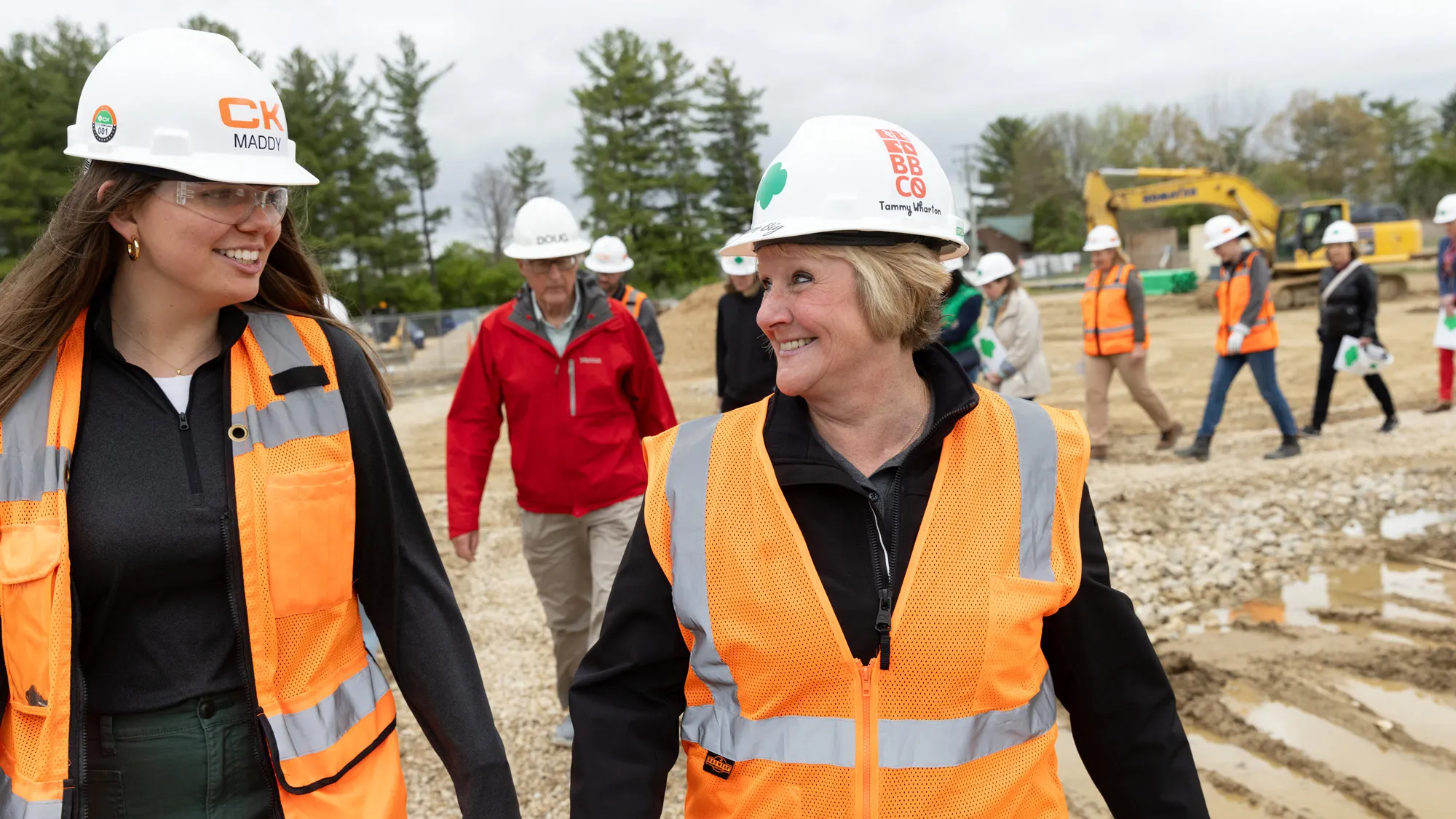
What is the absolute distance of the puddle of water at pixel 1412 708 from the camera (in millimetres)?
4602

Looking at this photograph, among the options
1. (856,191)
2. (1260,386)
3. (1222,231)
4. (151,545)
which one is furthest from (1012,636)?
(1222,231)

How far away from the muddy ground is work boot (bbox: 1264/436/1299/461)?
0.62ft

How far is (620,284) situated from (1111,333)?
4733 millimetres

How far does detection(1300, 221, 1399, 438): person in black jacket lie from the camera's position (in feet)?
34.5

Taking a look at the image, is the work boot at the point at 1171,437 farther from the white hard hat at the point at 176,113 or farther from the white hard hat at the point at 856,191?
the white hard hat at the point at 176,113

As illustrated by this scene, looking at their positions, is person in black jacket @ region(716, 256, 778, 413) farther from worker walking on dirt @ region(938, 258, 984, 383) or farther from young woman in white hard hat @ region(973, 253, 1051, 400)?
young woman in white hard hat @ region(973, 253, 1051, 400)

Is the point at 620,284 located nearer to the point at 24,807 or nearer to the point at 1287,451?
the point at 1287,451

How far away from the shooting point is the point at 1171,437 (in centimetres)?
1094

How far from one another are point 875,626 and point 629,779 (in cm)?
52

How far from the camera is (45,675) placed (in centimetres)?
184

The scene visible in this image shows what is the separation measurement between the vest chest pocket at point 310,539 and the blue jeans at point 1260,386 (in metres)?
9.37

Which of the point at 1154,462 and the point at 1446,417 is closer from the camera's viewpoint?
the point at 1154,462

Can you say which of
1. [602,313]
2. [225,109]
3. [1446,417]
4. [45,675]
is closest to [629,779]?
[45,675]

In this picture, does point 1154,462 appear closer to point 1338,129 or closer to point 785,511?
point 785,511
